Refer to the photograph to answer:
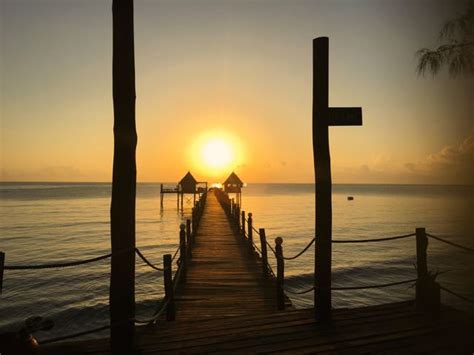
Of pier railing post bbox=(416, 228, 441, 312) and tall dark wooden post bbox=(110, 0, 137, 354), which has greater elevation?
tall dark wooden post bbox=(110, 0, 137, 354)

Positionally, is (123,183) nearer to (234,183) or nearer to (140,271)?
(140,271)

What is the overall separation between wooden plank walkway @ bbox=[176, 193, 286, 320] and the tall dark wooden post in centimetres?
233

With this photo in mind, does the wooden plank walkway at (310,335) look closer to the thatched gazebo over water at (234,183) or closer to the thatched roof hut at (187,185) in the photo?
the thatched gazebo over water at (234,183)

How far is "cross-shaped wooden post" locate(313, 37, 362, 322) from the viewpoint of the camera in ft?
15.5

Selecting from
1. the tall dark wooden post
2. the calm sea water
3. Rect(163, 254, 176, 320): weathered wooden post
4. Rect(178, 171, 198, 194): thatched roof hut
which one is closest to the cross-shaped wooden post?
Rect(163, 254, 176, 320): weathered wooden post

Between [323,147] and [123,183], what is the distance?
278 centimetres

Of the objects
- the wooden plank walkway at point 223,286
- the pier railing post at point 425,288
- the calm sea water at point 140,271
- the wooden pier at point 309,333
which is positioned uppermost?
the pier railing post at point 425,288

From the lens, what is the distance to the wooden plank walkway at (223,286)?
654cm

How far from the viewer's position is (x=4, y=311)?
1125 cm

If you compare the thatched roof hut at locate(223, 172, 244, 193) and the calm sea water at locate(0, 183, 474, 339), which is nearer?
the calm sea water at locate(0, 183, 474, 339)

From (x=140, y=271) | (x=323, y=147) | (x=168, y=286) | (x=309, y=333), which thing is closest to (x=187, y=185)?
(x=140, y=271)

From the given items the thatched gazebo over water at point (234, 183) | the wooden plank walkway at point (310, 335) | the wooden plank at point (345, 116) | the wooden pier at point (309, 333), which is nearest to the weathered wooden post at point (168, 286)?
the wooden pier at point (309, 333)

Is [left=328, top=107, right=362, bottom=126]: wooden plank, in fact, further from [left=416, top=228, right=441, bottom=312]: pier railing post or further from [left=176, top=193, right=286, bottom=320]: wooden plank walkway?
[left=176, top=193, right=286, bottom=320]: wooden plank walkway

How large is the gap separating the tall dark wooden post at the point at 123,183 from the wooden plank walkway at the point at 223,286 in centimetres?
233
